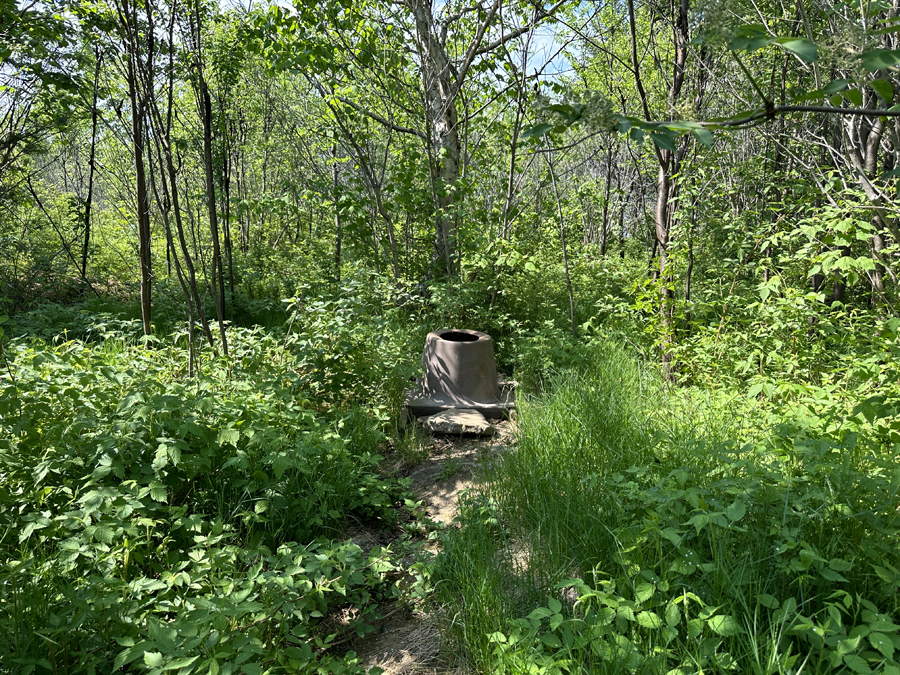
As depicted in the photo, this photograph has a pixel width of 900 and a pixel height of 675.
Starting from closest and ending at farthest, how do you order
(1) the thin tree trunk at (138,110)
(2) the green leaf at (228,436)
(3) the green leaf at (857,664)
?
(3) the green leaf at (857,664), (2) the green leaf at (228,436), (1) the thin tree trunk at (138,110)

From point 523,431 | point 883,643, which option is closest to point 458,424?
point 523,431

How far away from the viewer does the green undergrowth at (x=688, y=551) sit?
151 centimetres

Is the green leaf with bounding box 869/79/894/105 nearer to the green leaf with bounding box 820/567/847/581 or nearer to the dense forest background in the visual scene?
the dense forest background

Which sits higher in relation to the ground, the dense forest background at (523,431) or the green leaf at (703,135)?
the green leaf at (703,135)

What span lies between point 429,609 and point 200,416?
1439 millimetres

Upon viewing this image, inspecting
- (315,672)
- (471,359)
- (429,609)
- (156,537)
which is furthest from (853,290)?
(156,537)

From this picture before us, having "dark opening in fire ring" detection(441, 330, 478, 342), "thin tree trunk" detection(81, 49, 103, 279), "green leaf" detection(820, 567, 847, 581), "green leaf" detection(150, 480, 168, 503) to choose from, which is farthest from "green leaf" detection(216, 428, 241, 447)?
"thin tree trunk" detection(81, 49, 103, 279)

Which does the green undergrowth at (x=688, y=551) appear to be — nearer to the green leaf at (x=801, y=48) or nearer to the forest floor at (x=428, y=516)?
the forest floor at (x=428, y=516)

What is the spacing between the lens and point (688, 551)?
180cm

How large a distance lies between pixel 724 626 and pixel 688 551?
0.36m

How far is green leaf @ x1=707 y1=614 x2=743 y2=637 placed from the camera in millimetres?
1441

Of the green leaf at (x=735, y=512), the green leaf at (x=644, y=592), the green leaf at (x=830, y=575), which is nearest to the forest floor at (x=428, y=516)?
the green leaf at (x=644, y=592)

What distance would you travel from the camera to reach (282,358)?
4.24m

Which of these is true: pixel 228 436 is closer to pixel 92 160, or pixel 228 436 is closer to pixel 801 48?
pixel 801 48
